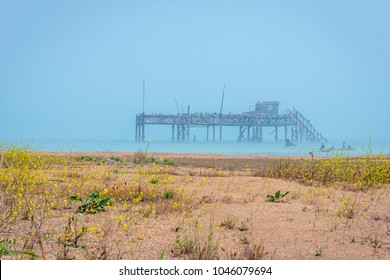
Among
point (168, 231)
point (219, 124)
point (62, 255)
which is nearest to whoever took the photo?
point (62, 255)

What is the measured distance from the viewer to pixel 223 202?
811 cm

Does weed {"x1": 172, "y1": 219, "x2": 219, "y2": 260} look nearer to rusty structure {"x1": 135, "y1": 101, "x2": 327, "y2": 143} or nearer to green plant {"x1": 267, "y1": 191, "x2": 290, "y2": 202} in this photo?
green plant {"x1": 267, "y1": 191, "x2": 290, "y2": 202}

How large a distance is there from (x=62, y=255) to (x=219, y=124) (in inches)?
3498

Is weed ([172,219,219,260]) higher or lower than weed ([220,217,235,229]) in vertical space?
higher

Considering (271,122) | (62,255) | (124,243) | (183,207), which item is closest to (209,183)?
(183,207)

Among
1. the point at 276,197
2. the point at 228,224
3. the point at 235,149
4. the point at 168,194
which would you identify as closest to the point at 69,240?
the point at 228,224

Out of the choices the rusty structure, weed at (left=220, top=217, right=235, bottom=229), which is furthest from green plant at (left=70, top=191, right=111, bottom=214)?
the rusty structure

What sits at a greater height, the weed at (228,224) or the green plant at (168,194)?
the green plant at (168,194)

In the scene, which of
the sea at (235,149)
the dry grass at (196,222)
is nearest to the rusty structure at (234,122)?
the sea at (235,149)

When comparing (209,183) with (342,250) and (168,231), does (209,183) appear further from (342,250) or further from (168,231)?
(342,250)

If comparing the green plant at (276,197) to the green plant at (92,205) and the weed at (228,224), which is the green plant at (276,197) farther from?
the green plant at (92,205)

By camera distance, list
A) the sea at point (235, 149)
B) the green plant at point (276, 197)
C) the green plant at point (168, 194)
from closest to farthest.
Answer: the green plant at point (168, 194) < the green plant at point (276, 197) < the sea at point (235, 149)

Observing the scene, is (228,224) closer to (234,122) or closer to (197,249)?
(197,249)

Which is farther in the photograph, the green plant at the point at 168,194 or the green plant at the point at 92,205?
the green plant at the point at 168,194
